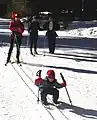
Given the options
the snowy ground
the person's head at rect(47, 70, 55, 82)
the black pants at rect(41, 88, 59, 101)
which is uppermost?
the person's head at rect(47, 70, 55, 82)

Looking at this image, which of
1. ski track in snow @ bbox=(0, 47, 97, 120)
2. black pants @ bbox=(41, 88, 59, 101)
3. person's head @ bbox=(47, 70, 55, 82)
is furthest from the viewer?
black pants @ bbox=(41, 88, 59, 101)

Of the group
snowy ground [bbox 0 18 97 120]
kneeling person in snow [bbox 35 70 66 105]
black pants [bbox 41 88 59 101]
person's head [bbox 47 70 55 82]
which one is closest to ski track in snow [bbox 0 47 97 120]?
snowy ground [bbox 0 18 97 120]

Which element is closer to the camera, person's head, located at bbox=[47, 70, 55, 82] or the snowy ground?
the snowy ground

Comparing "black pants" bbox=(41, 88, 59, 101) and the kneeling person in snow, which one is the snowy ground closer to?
"black pants" bbox=(41, 88, 59, 101)

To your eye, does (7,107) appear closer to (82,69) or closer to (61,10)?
(82,69)

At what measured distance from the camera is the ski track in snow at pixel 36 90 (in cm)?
900

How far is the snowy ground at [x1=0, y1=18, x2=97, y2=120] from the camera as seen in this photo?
903 centimetres

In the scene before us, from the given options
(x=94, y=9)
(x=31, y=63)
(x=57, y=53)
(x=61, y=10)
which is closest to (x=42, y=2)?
(x=61, y=10)

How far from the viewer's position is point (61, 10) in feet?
165

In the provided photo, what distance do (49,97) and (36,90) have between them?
843mm

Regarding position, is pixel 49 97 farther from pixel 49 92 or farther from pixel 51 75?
pixel 51 75

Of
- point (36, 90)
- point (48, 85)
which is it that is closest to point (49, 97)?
point (36, 90)

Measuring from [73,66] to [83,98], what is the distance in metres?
5.60

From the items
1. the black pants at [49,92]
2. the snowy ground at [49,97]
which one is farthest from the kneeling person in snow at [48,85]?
the snowy ground at [49,97]
